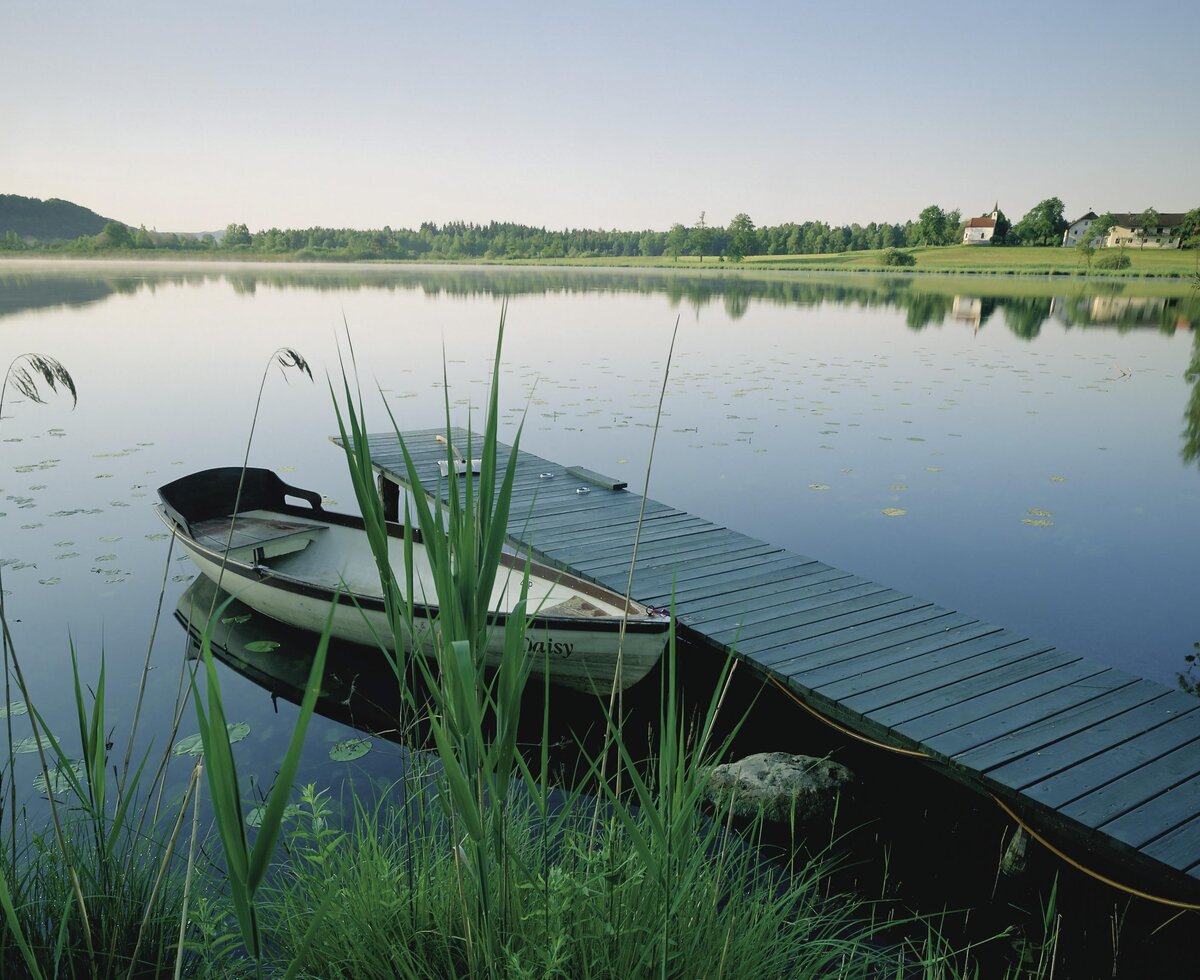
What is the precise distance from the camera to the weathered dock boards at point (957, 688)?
3.35 m

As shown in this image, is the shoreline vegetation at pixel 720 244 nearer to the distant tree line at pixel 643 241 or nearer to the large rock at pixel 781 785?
the distant tree line at pixel 643 241

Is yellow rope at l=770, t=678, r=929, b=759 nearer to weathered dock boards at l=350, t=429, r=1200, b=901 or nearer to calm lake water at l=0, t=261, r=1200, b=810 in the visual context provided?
weathered dock boards at l=350, t=429, r=1200, b=901

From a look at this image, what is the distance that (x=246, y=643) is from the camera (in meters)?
6.45

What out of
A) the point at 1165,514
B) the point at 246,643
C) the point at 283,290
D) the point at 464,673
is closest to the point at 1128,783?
the point at 464,673

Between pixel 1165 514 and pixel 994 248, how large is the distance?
358ft

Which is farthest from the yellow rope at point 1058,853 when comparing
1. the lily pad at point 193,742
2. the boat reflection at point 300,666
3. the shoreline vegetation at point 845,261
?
the shoreline vegetation at point 845,261

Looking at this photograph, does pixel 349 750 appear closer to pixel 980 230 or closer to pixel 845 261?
pixel 845 261

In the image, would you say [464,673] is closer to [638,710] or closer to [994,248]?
[638,710]

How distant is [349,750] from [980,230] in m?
142

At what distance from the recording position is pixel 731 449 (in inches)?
489

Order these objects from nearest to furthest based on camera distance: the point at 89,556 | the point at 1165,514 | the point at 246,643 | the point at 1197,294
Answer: the point at 246,643
the point at 89,556
the point at 1165,514
the point at 1197,294

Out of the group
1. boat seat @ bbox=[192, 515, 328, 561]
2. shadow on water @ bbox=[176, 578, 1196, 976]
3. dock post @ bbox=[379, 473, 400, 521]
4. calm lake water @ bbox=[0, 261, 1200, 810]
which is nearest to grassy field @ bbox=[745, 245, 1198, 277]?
calm lake water @ bbox=[0, 261, 1200, 810]

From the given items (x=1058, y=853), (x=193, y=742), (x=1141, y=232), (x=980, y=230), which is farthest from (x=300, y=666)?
(x=980, y=230)

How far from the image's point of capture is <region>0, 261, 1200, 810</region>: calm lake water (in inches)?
270
